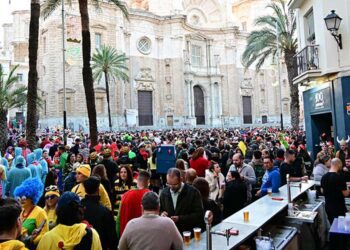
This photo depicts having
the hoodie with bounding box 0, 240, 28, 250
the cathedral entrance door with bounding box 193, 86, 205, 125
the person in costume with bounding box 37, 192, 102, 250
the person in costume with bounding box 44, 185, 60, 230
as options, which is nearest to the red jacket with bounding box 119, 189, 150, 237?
the person in costume with bounding box 44, 185, 60, 230

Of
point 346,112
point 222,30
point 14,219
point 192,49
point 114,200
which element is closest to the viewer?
point 14,219

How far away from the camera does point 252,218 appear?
16.8 ft

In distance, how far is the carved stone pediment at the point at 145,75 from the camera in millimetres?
42375

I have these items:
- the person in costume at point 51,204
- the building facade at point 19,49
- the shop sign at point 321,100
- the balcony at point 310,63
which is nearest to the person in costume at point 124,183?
the person in costume at point 51,204

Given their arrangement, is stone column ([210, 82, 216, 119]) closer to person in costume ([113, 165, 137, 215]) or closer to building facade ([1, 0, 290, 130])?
building facade ([1, 0, 290, 130])

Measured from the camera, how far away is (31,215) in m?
3.83

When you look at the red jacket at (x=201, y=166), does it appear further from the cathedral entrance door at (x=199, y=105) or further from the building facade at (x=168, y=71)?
the cathedral entrance door at (x=199, y=105)

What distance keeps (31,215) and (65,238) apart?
95 centimetres

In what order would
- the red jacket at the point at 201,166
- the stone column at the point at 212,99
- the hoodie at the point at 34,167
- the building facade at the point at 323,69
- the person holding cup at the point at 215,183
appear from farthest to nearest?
the stone column at the point at 212,99
the building facade at the point at 323,69
the red jacket at the point at 201,166
the hoodie at the point at 34,167
the person holding cup at the point at 215,183

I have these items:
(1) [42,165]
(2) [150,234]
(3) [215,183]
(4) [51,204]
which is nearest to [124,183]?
(4) [51,204]

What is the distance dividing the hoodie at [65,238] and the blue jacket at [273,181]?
4.66 metres

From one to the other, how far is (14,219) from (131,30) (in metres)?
41.3

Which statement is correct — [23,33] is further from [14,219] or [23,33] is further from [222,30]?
[14,219]

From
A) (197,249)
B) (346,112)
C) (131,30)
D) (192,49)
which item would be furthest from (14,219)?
(192,49)
